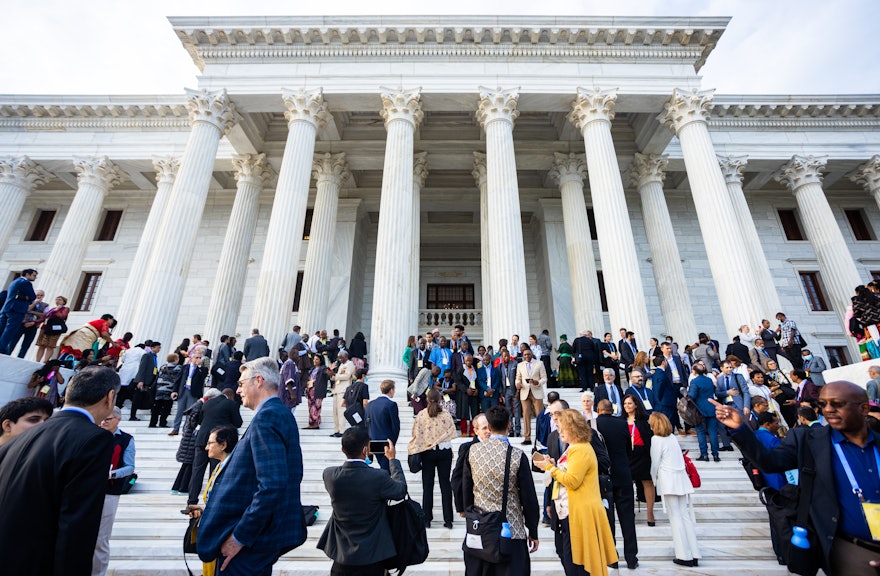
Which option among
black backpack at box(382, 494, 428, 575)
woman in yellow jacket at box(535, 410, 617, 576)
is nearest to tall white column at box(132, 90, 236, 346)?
black backpack at box(382, 494, 428, 575)

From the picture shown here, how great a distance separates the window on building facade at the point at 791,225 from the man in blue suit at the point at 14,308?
3021 centimetres

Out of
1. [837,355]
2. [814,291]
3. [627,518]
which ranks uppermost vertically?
[814,291]

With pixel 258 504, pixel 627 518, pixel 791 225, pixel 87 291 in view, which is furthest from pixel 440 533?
pixel 791 225

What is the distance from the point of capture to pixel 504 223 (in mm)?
15180

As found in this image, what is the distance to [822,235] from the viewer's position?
758 inches

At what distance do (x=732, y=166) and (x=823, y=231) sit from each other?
472 centimetres

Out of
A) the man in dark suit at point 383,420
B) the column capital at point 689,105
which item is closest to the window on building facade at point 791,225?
the column capital at point 689,105

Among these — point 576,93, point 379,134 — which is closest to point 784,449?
point 576,93

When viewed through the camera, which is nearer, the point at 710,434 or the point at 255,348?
the point at 710,434

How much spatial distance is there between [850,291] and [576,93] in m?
14.2

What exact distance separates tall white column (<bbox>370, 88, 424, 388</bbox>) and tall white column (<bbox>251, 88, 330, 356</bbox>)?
9.60 feet

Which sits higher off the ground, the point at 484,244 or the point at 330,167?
the point at 330,167

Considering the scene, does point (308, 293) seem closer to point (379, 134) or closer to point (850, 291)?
point (379, 134)

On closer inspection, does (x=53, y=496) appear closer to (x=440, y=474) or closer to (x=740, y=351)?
(x=440, y=474)
